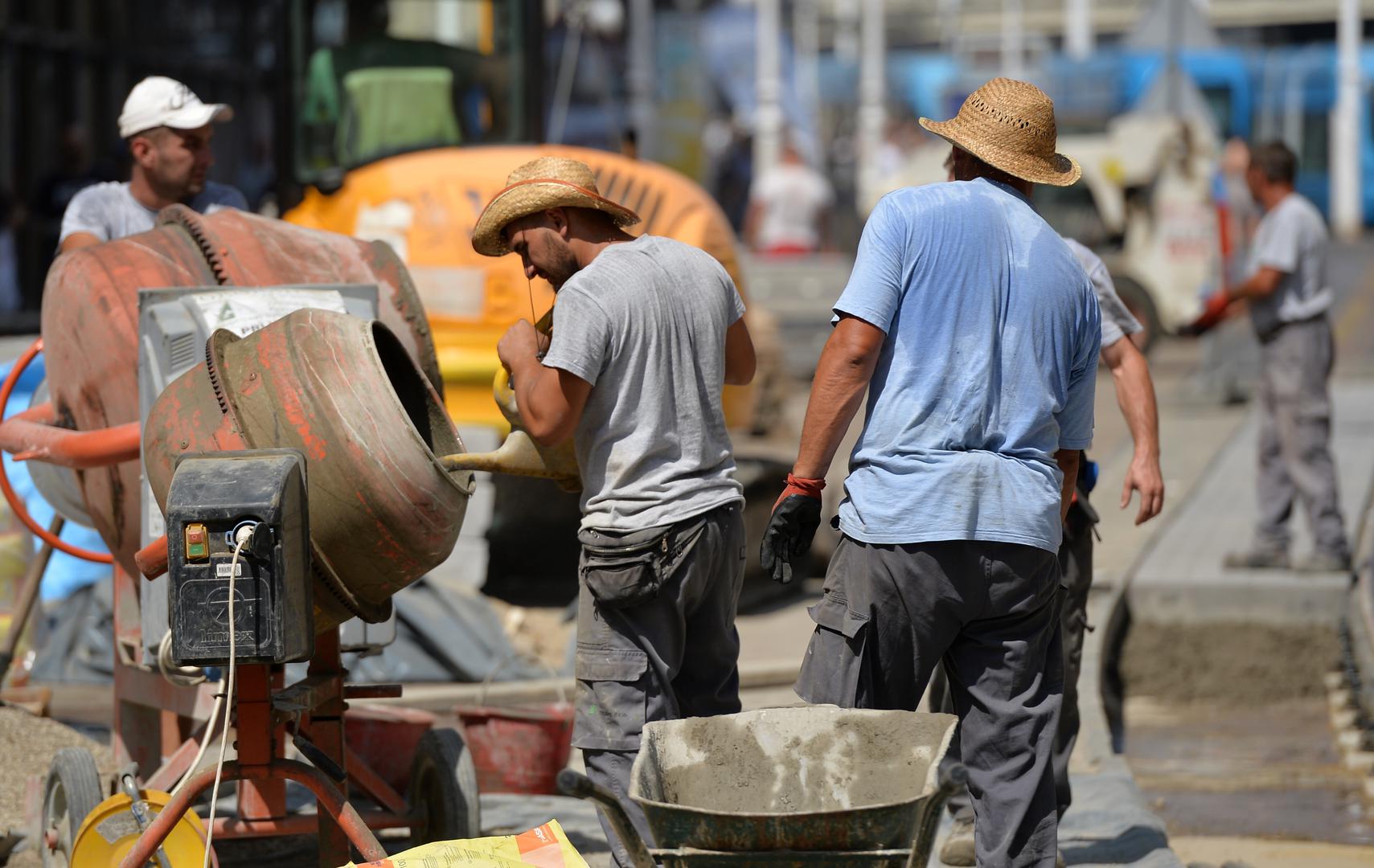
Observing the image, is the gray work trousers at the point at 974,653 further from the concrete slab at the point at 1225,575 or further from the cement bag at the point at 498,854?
the concrete slab at the point at 1225,575

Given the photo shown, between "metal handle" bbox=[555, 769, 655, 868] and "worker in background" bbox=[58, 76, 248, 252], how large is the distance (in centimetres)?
316

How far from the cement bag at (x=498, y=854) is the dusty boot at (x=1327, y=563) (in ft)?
19.0

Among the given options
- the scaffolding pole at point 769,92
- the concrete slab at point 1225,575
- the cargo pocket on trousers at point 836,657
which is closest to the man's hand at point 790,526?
the cargo pocket on trousers at point 836,657

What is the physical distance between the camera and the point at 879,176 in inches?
1144

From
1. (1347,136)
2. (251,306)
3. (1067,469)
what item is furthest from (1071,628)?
(1347,136)

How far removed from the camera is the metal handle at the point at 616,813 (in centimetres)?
321

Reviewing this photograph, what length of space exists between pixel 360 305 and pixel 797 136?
2939cm

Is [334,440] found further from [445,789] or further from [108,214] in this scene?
[108,214]

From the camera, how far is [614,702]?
14.0 ft

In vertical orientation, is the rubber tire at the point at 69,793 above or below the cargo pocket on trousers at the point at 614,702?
below

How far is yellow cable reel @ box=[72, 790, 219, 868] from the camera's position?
436 centimetres

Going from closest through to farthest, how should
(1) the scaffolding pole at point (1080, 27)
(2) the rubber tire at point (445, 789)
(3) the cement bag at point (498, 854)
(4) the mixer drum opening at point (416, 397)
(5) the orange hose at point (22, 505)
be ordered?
(3) the cement bag at point (498, 854)
(4) the mixer drum opening at point (416, 397)
(2) the rubber tire at point (445, 789)
(5) the orange hose at point (22, 505)
(1) the scaffolding pole at point (1080, 27)

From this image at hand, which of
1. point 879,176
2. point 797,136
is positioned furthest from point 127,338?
point 797,136

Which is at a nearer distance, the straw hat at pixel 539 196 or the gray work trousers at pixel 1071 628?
the straw hat at pixel 539 196
